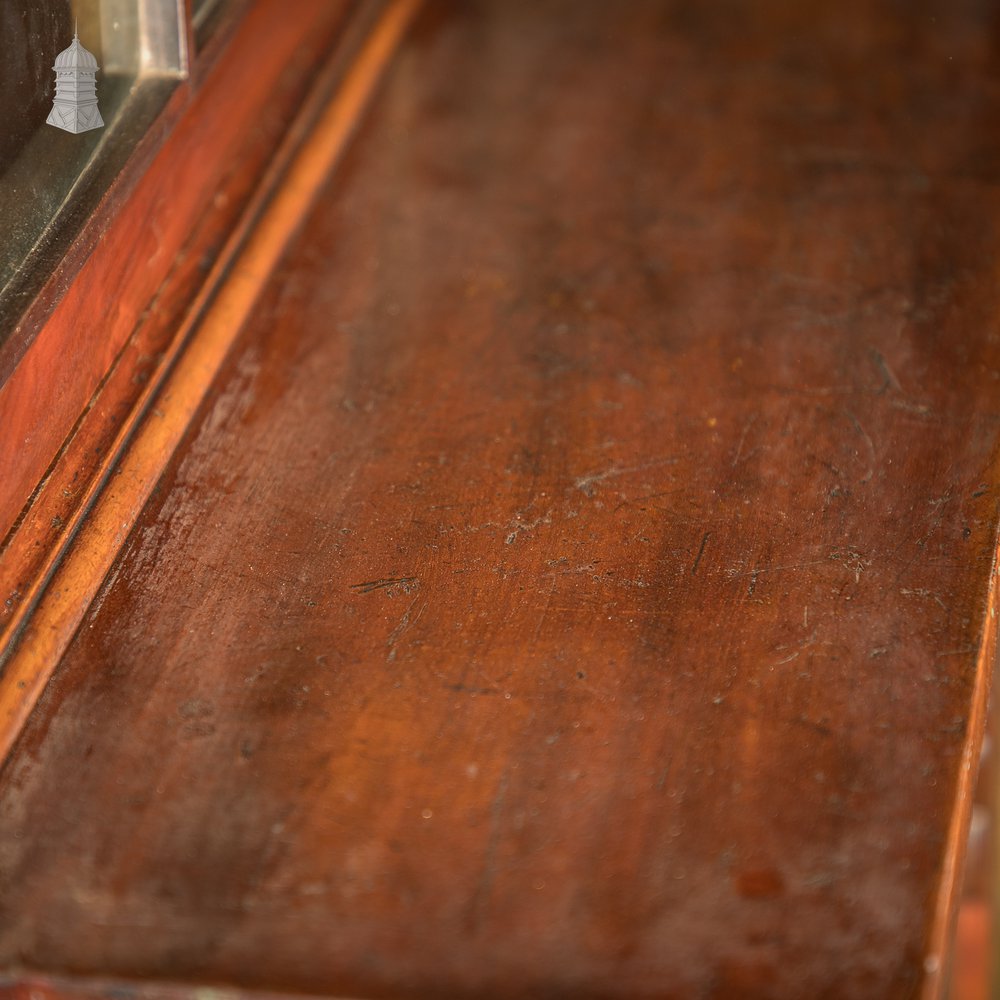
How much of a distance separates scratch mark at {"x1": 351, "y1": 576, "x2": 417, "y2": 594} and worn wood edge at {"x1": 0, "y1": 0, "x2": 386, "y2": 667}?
0.24 m

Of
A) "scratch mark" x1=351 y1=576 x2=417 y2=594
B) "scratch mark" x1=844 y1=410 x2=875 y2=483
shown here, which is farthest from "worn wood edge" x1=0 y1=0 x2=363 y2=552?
"scratch mark" x1=844 y1=410 x2=875 y2=483

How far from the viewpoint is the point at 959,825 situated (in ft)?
2.50

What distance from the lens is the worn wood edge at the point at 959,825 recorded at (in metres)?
0.70

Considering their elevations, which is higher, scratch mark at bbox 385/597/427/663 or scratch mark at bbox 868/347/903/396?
scratch mark at bbox 868/347/903/396

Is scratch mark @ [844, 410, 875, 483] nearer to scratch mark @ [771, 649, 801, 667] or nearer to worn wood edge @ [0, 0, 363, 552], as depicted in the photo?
scratch mark @ [771, 649, 801, 667]

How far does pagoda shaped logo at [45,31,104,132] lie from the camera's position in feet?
3.24

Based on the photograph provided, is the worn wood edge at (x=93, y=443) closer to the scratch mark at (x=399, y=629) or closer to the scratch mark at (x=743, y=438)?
the scratch mark at (x=399, y=629)

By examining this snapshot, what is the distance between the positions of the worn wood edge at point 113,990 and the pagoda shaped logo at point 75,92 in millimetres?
687

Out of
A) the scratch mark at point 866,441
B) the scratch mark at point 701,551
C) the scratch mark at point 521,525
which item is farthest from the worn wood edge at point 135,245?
the scratch mark at point 866,441

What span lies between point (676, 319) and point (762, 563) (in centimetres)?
34

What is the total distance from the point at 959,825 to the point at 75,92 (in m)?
0.93

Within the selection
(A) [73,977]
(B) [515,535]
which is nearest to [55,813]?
(A) [73,977]

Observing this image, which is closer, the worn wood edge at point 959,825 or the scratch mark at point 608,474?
the worn wood edge at point 959,825

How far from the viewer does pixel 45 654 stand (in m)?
0.87
